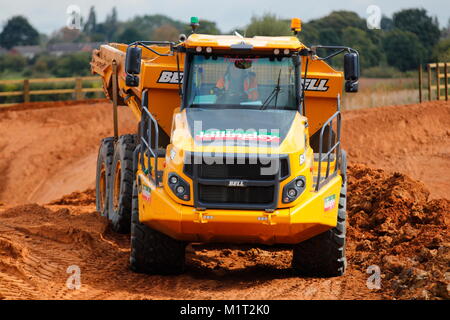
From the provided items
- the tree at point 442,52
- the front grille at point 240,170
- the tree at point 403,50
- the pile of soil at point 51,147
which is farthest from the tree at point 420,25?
the front grille at point 240,170

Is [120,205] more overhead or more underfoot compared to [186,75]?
more underfoot

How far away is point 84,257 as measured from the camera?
13.0 metres

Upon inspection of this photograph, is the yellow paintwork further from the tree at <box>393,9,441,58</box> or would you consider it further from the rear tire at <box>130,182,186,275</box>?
the tree at <box>393,9,441,58</box>

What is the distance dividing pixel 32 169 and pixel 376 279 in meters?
17.8

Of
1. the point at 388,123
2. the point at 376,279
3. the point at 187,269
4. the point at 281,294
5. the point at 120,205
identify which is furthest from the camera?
the point at 388,123

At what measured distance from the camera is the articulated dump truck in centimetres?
1081

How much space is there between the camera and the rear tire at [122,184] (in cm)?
1474

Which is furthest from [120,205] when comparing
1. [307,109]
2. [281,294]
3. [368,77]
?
[368,77]

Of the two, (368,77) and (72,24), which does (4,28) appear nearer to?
(368,77)

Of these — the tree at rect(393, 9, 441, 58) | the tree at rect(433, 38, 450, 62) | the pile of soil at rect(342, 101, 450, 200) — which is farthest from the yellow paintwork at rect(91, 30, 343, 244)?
the tree at rect(393, 9, 441, 58)

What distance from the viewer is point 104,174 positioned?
1716 centimetres

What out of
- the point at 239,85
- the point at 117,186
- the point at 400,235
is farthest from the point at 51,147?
the point at 239,85

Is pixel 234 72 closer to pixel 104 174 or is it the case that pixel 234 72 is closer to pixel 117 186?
pixel 117 186

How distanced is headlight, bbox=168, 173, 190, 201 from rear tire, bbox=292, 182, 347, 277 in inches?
70.1
